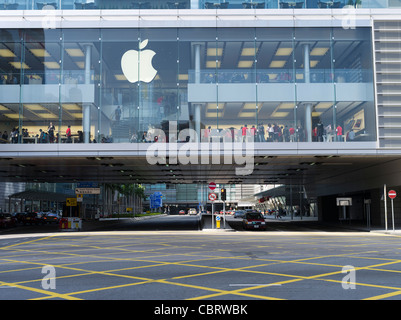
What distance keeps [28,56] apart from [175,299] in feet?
89.1

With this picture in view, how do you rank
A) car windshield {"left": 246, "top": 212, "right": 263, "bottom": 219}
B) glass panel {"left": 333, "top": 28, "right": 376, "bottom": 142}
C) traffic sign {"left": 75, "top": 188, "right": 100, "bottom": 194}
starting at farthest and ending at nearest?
traffic sign {"left": 75, "top": 188, "right": 100, "bottom": 194} < car windshield {"left": 246, "top": 212, "right": 263, "bottom": 219} < glass panel {"left": 333, "top": 28, "right": 376, "bottom": 142}

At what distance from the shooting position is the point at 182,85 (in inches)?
1192

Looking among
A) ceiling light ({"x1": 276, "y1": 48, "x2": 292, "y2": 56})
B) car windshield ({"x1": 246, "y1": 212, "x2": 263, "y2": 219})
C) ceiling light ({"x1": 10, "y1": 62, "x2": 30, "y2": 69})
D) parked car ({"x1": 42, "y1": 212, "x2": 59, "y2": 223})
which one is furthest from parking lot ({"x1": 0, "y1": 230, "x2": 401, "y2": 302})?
parked car ({"x1": 42, "y1": 212, "x2": 59, "y2": 223})

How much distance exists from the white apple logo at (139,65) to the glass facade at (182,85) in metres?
0.07

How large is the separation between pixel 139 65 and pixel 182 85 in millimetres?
3442

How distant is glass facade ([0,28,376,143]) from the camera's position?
96.8 feet

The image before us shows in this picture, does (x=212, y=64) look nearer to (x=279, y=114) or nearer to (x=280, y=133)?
(x=279, y=114)

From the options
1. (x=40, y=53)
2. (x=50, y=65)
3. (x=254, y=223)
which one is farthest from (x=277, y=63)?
(x=40, y=53)

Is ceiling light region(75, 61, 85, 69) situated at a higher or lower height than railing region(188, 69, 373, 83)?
higher

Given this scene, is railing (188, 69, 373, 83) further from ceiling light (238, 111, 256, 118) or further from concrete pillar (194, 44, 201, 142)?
ceiling light (238, 111, 256, 118)

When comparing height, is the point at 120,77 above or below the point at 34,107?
above

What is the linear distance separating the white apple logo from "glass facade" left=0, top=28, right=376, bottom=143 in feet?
0.23

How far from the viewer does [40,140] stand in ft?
97.8
